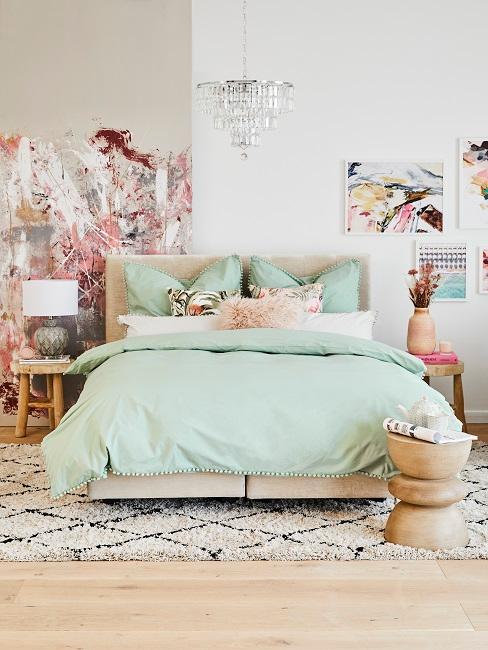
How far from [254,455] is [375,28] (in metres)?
3.37

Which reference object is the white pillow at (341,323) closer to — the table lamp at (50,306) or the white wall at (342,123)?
the white wall at (342,123)

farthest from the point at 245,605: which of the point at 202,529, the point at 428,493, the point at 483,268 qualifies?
the point at 483,268

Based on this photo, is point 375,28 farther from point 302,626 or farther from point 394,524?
point 302,626

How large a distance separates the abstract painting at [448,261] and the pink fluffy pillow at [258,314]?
48.3 inches

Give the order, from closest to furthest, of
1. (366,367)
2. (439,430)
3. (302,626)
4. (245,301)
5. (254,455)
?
(302,626), (439,430), (254,455), (366,367), (245,301)

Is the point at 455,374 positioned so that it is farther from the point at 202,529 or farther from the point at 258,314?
the point at 202,529

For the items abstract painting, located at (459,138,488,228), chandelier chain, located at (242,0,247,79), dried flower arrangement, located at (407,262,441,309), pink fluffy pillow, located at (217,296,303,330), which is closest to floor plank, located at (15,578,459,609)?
pink fluffy pillow, located at (217,296,303,330)

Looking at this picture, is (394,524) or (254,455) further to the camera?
(254,455)

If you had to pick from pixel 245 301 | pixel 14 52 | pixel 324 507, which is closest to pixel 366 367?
pixel 324 507

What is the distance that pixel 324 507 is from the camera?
3750mm

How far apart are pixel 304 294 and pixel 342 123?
1.26 meters

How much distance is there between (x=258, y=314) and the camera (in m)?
4.87

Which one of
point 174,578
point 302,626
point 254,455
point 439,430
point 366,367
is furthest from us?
point 366,367

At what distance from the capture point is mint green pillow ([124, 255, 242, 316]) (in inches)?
214
